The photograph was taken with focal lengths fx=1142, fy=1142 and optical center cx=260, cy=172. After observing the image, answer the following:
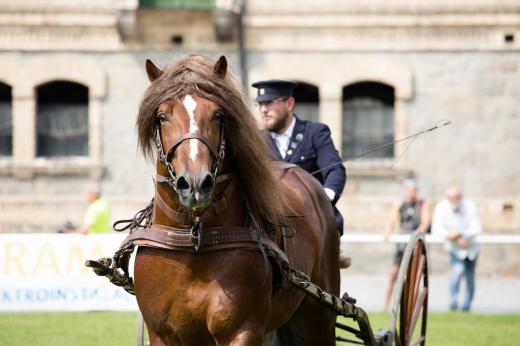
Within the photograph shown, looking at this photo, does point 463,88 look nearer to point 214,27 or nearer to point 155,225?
point 214,27

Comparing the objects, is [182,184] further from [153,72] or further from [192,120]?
[153,72]

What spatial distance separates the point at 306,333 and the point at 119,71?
1757 centimetres

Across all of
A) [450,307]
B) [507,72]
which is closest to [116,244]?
[450,307]

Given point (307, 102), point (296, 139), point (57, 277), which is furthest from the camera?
point (307, 102)

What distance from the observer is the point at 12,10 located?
24.6 m

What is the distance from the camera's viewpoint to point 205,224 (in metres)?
6.24

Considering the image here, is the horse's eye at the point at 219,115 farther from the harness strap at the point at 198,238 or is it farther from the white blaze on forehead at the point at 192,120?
the harness strap at the point at 198,238

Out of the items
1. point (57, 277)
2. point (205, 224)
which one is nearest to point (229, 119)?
point (205, 224)

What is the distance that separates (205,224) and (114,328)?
6898mm

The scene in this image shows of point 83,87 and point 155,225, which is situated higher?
point 83,87

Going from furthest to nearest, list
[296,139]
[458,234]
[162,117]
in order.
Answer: [458,234] → [296,139] → [162,117]

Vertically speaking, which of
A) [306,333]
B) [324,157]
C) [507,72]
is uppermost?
[507,72]

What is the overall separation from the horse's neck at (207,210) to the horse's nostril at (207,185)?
1.37 ft

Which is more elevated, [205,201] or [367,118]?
[367,118]
